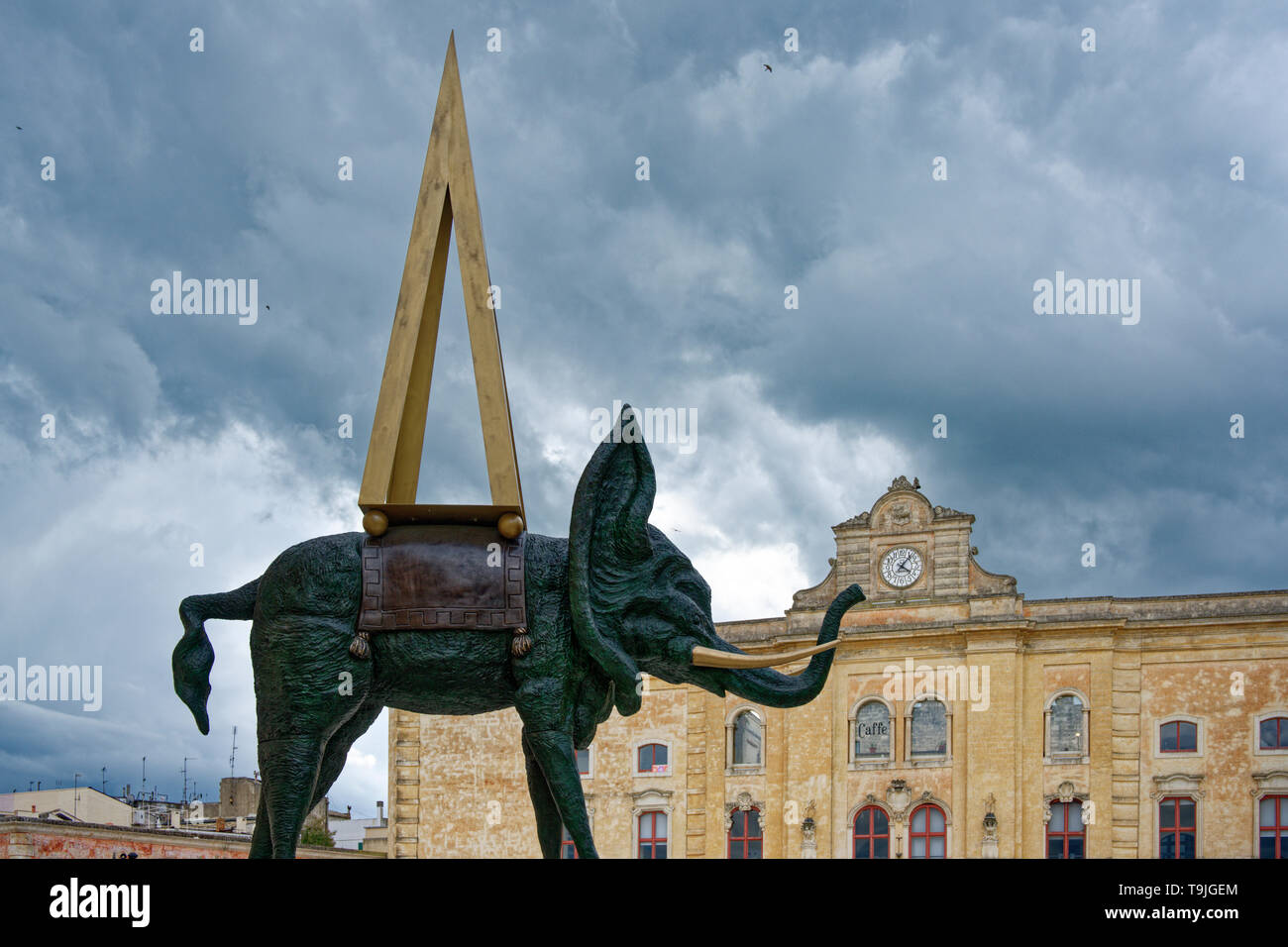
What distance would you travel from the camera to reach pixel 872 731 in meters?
29.2

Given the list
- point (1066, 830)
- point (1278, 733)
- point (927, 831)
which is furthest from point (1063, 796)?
point (1278, 733)

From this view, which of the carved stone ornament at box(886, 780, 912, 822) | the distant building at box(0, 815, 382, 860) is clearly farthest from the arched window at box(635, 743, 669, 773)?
the distant building at box(0, 815, 382, 860)

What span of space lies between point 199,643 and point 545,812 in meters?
1.72

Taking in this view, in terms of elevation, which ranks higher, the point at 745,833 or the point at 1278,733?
the point at 1278,733

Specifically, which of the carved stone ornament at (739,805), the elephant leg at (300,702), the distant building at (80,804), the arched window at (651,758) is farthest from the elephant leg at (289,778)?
the distant building at (80,804)

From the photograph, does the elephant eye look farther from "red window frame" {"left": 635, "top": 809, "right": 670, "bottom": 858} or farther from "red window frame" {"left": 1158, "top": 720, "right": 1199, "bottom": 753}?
"red window frame" {"left": 635, "top": 809, "right": 670, "bottom": 858}

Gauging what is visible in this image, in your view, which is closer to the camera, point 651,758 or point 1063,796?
point 1063,796

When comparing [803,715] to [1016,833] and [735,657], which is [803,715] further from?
[735,657]

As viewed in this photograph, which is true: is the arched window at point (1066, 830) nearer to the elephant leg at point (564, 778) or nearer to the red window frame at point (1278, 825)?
the red window frame at point (1278, 825)

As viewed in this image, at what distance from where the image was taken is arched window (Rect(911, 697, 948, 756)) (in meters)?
28.8

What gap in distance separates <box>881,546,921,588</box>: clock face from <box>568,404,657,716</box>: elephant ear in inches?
934

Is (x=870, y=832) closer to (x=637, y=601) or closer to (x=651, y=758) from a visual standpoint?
(x=651, y=758)

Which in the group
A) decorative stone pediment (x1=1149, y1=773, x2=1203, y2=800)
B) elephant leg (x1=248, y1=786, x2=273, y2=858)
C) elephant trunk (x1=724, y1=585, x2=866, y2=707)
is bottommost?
decorative stone pediment (x1=1149, y1=773, x2=1203, y2=800)

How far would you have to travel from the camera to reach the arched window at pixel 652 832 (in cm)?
3039
